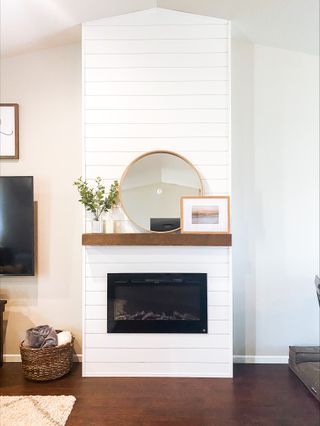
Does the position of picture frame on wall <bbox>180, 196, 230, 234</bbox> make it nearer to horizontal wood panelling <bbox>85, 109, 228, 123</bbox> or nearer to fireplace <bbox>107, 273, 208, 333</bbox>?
fireplace <bbox>107, 273, 208, 333</bbox>

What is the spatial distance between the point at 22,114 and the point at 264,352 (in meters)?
3.14

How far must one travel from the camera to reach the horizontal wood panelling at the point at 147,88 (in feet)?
9.59

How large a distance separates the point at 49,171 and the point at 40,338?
1474 mm

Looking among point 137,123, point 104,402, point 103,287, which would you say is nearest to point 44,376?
point 104,402

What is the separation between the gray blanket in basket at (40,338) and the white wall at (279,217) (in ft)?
5.30

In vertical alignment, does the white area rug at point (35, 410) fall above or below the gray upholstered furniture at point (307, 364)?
below

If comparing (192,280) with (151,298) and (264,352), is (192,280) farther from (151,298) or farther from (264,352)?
(264,352)

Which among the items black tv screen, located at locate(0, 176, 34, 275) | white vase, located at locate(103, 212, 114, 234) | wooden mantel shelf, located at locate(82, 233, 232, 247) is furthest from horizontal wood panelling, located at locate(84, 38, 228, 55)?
wooden mantel shelf, located at locate(82, 233, 232, 247)

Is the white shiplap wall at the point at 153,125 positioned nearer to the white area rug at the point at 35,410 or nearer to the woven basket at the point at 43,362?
the woven basket at the point at 43,362

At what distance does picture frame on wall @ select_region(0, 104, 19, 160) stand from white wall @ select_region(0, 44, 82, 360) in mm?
56

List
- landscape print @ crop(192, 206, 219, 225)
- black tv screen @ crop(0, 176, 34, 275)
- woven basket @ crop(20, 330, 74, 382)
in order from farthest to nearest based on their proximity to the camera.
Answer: black tv screen @ crop(0, 176, 34, 275) < landscape print @ crop(192, 206, 219, 225) < woven basket @ crop(20, 330, 74, 382)

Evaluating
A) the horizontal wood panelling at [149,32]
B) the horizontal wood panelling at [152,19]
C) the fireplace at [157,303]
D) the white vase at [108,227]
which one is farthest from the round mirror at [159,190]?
the horizontal wood panelling at [152,19]

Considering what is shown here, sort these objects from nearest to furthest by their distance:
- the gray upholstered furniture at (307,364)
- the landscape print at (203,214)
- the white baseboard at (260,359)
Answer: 1. the gray upholstered furniture at (307,364)
2. the landscape print at (203,214)
3. the white baseboard at (260,359)

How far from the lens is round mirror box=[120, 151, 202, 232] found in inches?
114
